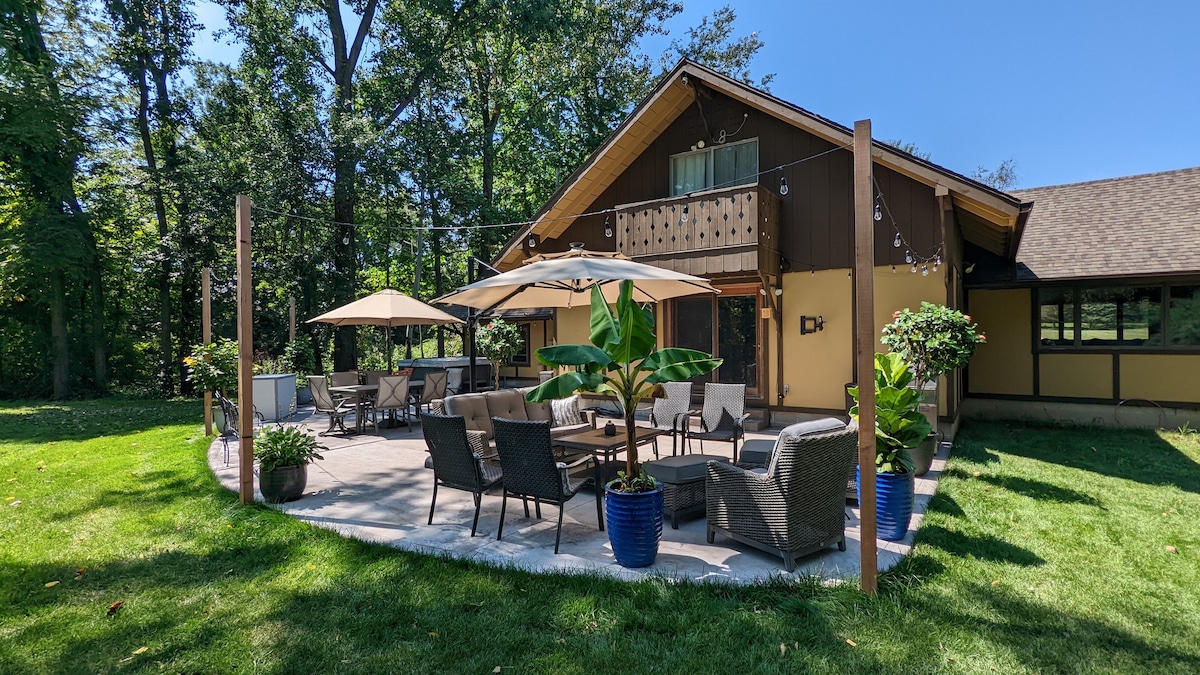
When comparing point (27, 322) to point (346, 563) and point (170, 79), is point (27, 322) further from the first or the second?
point (346, 563)

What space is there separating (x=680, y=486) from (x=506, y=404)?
2840mm

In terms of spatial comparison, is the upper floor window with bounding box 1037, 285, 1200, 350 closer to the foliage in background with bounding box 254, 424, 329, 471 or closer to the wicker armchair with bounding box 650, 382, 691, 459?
the wicker armchair with bounding box 650, 382, 691, 459

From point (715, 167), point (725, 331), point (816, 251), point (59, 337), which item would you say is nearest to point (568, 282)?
point (725, 331)

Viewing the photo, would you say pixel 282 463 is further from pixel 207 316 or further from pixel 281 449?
pixel 207 316

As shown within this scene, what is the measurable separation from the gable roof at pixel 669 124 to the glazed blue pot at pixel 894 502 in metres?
5.56

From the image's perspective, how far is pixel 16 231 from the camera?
51.0 feet

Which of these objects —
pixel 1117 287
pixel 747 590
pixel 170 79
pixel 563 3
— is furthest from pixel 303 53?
pixel 1117 287

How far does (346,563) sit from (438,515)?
121cm

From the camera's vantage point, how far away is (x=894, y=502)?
15.0 feet

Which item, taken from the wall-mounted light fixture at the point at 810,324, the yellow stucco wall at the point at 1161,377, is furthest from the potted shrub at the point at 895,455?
the yellow stucco wall at the point at 1161,377

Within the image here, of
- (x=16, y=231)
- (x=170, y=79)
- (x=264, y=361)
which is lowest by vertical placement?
(x=264, y=361)

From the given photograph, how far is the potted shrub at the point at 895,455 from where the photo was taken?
4582 millimetres

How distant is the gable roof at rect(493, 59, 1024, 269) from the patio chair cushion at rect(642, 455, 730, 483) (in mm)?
5882

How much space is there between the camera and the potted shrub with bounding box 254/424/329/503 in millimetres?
5824
